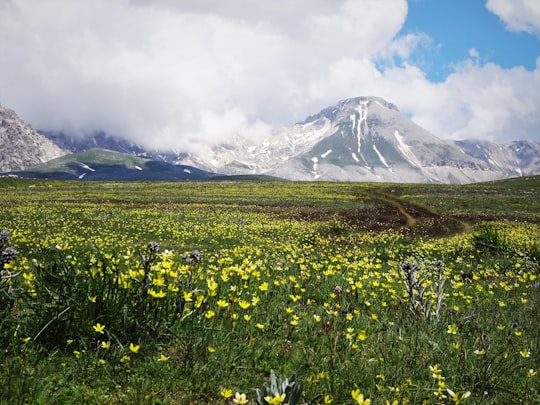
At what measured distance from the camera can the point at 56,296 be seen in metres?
4.79

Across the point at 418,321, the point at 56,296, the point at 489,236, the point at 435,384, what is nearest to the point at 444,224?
the point at 489,236

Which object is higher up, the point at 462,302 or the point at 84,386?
the point at 84,386

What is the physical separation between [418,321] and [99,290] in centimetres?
546

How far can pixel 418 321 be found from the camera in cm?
688

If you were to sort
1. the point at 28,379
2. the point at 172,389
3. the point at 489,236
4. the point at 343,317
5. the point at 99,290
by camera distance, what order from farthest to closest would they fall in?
the point at 489,236
the point at 343,317
the point at 99,290
the point at 172,389
the point at 28,379

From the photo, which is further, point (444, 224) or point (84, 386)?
point (444, 224)

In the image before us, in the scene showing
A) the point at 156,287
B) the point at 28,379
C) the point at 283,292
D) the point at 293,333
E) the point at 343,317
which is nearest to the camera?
the point at 28,379

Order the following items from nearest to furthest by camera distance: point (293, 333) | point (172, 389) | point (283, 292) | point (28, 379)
Result: point (28, 379)
point (172, 389)
point (293, 333)
point (283, 292)

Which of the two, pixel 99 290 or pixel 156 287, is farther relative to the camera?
pixel 156 287

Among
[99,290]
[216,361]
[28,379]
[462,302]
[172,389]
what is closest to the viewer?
[28,379]

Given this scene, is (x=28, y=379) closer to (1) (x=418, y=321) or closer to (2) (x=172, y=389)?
(2) (x=172, y=389)

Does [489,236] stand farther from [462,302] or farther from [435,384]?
[435,384]

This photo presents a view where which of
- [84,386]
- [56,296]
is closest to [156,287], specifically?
[56,296]

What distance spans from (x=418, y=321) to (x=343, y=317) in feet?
4.66
